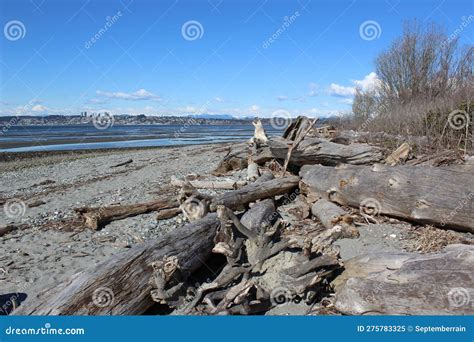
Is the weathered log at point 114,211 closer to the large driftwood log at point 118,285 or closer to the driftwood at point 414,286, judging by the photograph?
the large driftwood log at point 118,285

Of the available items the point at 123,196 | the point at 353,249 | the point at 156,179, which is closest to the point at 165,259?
the point at 353,249

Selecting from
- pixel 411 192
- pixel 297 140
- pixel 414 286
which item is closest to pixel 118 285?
pixel 414 286

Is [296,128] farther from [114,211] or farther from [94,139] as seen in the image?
[94,139]

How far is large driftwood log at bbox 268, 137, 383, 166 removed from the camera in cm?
920

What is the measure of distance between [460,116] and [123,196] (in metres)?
9.00

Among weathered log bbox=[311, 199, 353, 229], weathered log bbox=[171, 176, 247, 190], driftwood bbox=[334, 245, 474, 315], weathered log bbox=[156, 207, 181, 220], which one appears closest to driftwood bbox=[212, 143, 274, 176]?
weathered log bbox=[171, 176, 247, 190]

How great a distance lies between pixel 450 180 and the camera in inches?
268

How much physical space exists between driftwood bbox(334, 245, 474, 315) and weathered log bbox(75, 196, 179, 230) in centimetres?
459

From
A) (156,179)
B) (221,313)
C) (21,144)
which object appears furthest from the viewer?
(21,144)

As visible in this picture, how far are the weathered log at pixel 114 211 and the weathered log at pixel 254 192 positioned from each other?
124 centimetres

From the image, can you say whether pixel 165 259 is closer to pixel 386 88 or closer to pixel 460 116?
pixel 460 116

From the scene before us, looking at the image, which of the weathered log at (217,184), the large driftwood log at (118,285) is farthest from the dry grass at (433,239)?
the weathered log at (217,184)

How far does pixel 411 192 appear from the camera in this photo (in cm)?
714

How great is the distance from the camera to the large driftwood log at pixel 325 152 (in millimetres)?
9195
